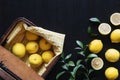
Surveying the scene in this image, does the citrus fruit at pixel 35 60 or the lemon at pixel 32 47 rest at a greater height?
the lemon at pixel 32 47

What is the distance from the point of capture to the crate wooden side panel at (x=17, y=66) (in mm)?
1219

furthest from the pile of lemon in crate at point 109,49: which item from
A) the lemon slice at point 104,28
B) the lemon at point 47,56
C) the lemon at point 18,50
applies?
the lemon at point 18,50

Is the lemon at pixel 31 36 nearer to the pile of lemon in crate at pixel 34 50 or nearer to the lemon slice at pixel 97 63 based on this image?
the pile of lemon in crate at pixel 34 50

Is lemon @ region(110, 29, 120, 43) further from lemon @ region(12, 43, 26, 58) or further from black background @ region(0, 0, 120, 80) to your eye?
lemon @ region(12, 43, 26, 58)

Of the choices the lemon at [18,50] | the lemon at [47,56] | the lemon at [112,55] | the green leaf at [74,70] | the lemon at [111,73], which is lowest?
the lemon at [111,73]

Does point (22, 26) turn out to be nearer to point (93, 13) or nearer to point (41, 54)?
point (41, 54)

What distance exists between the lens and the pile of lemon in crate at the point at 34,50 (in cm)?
128

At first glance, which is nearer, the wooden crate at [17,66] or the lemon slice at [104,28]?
the wooden crate at [17,66]

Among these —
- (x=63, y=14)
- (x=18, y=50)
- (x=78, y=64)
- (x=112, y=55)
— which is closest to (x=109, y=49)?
(x=112, y=55)

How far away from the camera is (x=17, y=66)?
1.23 metres

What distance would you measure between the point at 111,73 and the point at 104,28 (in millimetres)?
213

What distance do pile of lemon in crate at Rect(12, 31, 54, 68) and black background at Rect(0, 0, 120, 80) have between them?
3.0 inches

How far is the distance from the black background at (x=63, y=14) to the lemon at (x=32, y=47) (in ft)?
0.34

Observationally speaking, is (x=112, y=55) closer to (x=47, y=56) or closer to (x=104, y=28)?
(x=104, y=28)
